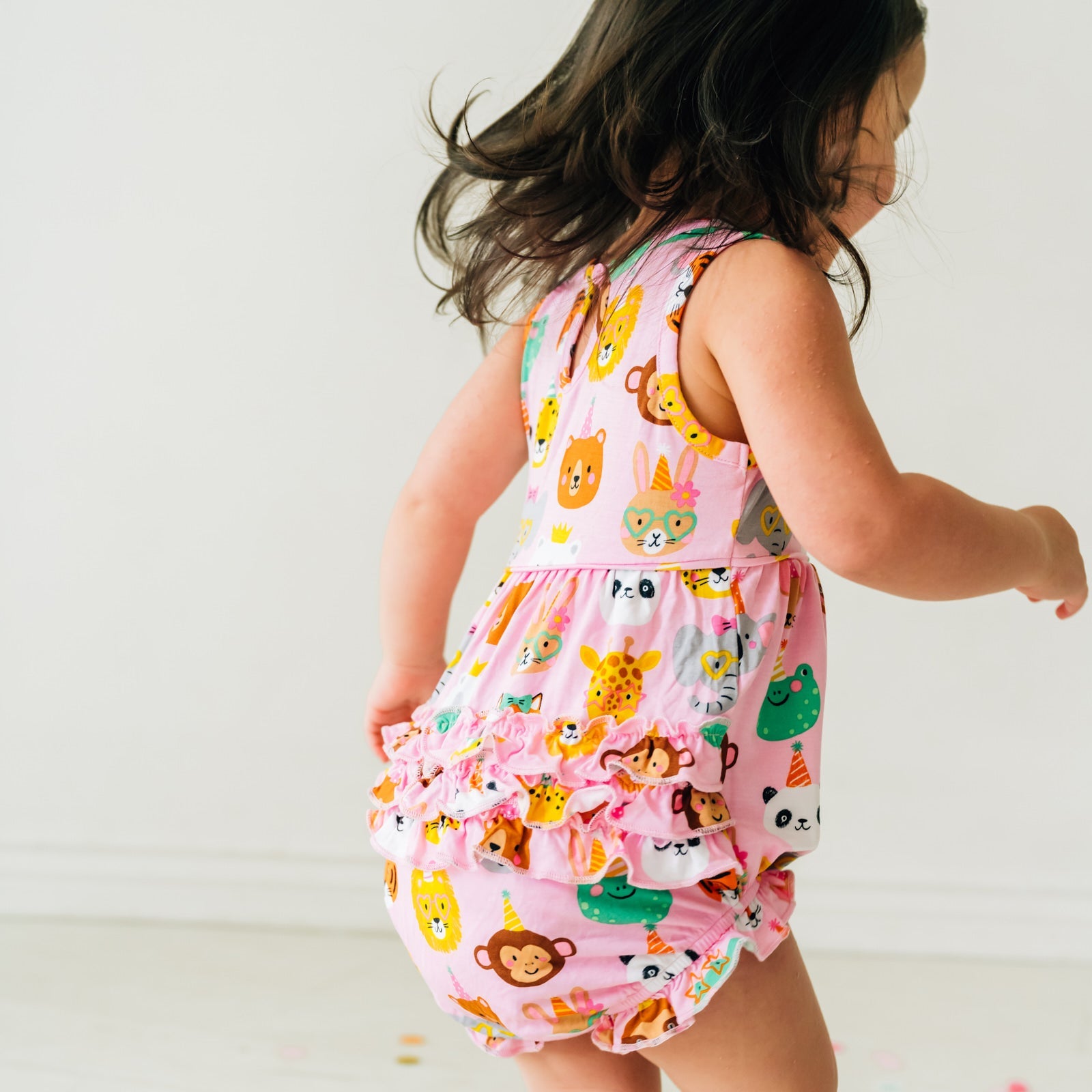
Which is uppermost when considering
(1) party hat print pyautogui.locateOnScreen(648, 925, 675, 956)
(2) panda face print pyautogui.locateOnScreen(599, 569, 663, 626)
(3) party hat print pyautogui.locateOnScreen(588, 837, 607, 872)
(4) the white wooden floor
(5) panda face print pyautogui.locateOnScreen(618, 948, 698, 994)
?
(2) panda face print pyautogui.locateOnScreen(599, 569, 663, 626)

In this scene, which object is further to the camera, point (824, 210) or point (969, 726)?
point (969, 726)

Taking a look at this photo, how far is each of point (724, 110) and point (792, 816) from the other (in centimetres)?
40

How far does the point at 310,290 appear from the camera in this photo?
147cm

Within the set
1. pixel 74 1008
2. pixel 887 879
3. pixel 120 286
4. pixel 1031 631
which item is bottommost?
pixel 74 1008

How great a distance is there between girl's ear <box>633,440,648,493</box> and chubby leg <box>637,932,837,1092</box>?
0.86 feet

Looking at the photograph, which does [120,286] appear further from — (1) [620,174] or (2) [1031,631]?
(2) [1031,631]

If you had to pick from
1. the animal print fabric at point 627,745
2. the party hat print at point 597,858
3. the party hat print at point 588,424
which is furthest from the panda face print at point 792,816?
the party hat print at point 588,424

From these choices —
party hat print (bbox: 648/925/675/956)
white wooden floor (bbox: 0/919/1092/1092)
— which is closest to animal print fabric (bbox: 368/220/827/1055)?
party hat print (bbox: 648/925/675/956)

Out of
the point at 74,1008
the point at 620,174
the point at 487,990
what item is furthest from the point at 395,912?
the point at 74,1008

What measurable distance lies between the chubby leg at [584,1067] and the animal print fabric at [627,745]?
0.03 m

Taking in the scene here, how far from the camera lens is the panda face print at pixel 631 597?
0.63 metres

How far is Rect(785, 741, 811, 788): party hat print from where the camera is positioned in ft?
2.09

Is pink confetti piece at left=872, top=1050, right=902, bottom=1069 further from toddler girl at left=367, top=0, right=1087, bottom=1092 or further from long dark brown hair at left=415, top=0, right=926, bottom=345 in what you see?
long dark brown hair at left=415, top=0, right=926, bottom=345

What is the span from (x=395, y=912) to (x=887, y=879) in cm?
101
